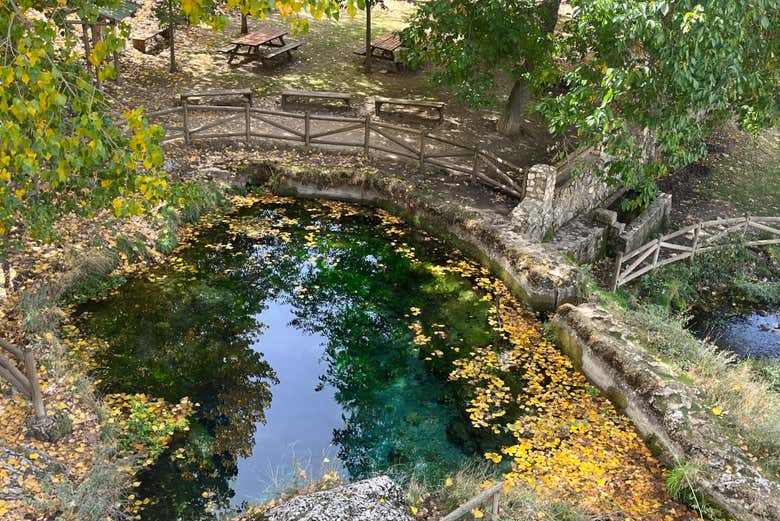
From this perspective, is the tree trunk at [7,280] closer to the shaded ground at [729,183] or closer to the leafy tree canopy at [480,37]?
the leafy tree canopy at [480,37]

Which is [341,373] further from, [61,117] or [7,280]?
[61,117]

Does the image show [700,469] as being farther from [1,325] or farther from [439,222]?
[1,325]

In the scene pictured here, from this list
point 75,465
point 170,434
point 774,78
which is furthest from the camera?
point 774,78

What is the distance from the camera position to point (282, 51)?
68.9 feet

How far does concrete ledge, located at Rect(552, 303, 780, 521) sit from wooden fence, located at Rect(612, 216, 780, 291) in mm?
2970

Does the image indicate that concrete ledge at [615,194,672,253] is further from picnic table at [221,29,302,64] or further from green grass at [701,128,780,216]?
picnic table at [221,29,302,64]

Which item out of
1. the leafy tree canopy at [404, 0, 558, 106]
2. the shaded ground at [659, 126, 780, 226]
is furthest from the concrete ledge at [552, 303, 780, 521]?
the shaded ground at [659, 126, 780, 226]

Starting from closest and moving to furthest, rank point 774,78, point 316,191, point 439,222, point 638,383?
point 638,383 → point 774,78 → point 439,222 → point 316,191

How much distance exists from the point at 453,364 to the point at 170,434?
428 cm

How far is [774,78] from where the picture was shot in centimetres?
1236

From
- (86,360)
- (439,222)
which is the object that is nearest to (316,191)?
(439,222)

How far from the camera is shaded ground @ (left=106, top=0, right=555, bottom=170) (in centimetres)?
1789

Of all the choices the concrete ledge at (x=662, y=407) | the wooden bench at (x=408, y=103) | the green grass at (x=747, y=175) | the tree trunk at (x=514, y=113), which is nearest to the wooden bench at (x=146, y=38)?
the wooden bench at (x=408, y=103)

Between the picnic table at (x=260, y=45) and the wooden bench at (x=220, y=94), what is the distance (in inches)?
121
